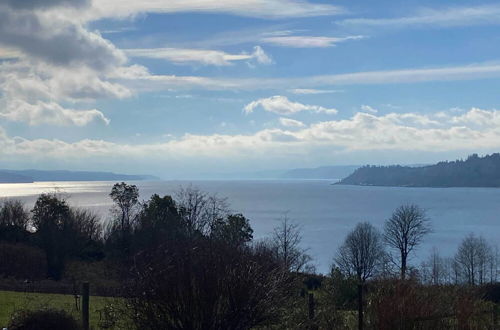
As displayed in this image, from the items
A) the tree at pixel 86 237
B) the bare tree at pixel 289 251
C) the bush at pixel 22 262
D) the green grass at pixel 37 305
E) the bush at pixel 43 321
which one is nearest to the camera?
the bush at pixel 43 321

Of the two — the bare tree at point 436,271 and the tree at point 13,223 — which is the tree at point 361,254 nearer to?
the bare tree at point 436,271

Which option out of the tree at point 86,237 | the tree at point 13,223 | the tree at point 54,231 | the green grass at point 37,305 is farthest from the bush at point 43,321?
the tree at point 13,223

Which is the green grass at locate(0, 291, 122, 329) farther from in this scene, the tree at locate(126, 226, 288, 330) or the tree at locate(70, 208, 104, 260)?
the tree at locate(70, 208, 104, 260)

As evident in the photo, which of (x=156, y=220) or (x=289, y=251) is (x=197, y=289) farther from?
(x=156, y=220)

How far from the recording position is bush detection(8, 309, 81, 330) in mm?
12523

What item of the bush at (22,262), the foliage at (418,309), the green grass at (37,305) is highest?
the foliage at (418,309)

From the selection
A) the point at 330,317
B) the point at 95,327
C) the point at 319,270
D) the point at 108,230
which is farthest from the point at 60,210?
the point at 330,317

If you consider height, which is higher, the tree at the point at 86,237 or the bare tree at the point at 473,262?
the tree at the point at 86,237

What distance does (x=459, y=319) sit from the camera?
445 inches

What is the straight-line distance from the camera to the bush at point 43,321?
12523mm

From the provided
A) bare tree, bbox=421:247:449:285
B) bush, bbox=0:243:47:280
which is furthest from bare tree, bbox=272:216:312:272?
bush, bbox=0:243:47:280

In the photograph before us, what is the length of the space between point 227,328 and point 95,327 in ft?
17.1

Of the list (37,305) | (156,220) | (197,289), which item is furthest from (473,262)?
(197,289)

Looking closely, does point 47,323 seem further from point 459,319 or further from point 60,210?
point 60,210
